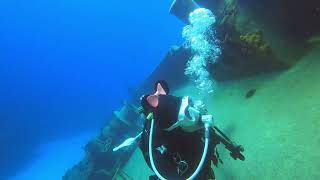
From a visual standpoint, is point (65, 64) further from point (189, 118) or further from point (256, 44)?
point (189, 118)

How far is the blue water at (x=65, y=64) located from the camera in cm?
3266

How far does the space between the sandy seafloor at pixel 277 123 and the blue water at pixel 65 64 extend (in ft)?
41.6

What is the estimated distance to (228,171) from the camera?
5.01 metres

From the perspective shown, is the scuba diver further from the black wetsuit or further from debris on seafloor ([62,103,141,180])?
debris on seafloor ([62,103,141,180])

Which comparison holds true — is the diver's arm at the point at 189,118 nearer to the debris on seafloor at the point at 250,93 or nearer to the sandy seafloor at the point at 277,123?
the sandy seafloor at the point at 277,123

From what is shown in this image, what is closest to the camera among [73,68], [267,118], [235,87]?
[267,118]

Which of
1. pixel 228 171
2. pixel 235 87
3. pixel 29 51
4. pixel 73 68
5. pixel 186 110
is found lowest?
pixel 228 171

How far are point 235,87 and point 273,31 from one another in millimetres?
1276

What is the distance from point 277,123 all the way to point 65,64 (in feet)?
229

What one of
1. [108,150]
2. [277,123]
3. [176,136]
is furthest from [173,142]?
[108,150]

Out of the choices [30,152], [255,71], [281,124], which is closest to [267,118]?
[281,124]

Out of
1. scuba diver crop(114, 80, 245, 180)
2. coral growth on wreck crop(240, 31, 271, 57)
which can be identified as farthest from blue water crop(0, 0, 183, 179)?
scuba diver crop(114, 80, 245, 180)

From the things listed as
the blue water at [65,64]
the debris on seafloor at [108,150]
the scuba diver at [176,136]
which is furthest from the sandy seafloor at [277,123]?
the blue water at [65,64]

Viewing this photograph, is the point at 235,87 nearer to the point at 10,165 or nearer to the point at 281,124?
the point at 281,124
